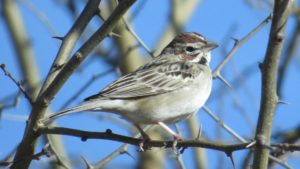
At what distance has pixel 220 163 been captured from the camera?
714 centimetres

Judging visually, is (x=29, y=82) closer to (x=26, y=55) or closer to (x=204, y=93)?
(x=26, y=55)

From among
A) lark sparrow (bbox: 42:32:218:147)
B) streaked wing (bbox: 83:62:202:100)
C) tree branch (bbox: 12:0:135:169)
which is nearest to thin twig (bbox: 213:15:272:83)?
lark sparrow (bbox: 42:32:218:147)

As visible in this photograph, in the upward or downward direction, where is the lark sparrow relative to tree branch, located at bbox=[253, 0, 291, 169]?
upward

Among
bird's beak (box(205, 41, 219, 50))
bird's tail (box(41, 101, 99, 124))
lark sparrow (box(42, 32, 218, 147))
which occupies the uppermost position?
bird's beak (box(205, 41, 219, 50))

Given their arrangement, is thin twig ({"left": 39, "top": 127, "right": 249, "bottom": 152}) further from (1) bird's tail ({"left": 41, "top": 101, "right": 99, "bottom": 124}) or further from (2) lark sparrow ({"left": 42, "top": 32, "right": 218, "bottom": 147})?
(2) lark sparrow ({"left": 42, "top": 32, "right": 218, "bottom": 147})

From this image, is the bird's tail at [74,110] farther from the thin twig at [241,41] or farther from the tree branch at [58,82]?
the thin twig at [241,41]

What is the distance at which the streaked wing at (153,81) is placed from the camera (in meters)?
6.67

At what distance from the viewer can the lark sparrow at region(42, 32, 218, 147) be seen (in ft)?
21.2

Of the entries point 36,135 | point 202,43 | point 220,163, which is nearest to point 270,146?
point 36,135

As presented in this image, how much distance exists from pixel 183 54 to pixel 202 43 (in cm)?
34

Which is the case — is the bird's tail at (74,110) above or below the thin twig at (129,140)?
above

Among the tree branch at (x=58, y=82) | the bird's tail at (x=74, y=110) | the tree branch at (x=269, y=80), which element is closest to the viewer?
the tree branch at (x=269, y=80)

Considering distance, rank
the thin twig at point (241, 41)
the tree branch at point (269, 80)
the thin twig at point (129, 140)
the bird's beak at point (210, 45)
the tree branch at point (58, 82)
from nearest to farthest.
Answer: the tree branch at point (269, 80) < the thin twig at point (129, 140) < the tree branch at point (58, 82) < the thin twig at point (241, 41) < the bird's beak at point (210, 45)

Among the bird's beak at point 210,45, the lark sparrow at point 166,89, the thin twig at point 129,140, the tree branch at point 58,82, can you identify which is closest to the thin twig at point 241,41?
the lark sparrow at point 166,89
